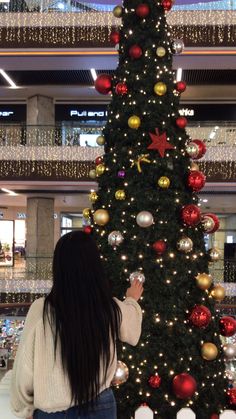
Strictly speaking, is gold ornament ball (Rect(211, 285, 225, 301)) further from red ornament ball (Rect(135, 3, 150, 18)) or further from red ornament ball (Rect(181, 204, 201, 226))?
red ornament ball (Rect(135, 3, 150, 18))

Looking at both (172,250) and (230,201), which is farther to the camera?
(230,201)

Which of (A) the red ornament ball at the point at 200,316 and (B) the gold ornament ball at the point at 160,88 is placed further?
(B) the gold ornament ball at the point at 160,88

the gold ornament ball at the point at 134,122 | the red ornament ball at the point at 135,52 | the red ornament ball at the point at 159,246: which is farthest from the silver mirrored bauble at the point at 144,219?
the red ornament ball at the point at 135,52

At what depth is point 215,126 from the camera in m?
14.8

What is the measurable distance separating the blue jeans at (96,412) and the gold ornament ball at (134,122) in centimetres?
185

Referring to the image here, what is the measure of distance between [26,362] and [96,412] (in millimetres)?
332

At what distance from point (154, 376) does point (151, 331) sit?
0.26 meters

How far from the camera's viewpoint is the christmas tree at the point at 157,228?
3342 millimetres

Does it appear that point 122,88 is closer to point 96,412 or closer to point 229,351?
point 229,351

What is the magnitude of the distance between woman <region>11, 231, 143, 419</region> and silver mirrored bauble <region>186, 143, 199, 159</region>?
1717 millimetres

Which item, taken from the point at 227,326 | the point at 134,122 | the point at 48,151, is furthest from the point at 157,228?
the point at 48,151

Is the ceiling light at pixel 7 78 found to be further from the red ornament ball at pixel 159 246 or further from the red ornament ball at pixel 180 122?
the red ornament ball at pixel 159 246

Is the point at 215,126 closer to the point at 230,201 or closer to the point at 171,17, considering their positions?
the point at 171,17

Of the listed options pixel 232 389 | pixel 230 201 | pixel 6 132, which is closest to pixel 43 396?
pixel 232 389
